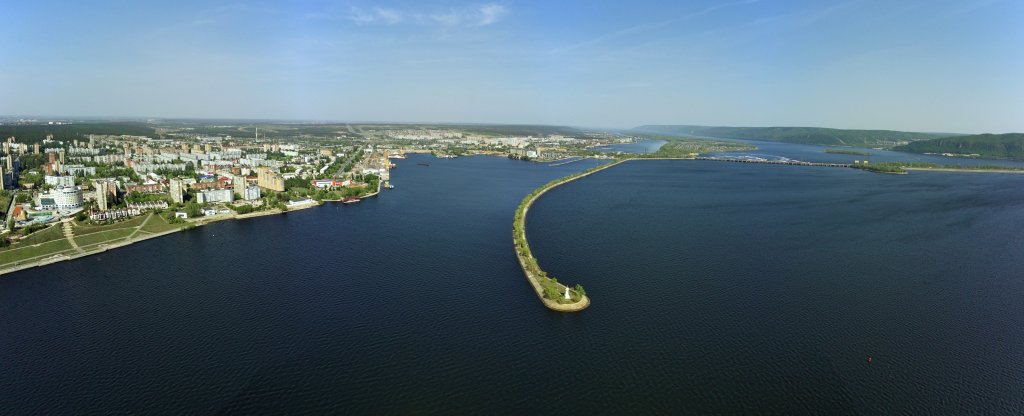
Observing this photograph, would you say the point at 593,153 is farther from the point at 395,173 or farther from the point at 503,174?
the point at 395,173

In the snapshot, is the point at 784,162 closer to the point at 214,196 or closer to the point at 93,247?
the point at 214,196

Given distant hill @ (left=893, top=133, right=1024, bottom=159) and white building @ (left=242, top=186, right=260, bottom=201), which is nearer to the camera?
white building @ (left=242, top=186, right=260, bottom=201)

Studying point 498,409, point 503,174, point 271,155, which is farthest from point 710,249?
point 271,155

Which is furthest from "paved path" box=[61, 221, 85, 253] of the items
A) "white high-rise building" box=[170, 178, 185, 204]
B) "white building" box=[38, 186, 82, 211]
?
"white high-rise building" box=[170, 178, 185, 204]

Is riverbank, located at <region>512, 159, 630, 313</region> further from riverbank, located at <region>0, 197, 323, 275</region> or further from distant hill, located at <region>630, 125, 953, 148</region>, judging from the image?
distant hill, located at <region>630, 125, 953, 148</region>

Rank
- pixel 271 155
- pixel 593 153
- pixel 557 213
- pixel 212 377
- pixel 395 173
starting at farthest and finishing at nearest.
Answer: pixel 593 153 < pixel 271 155 < pixel 395 173 < pixel 557 213 < pixel 212 377

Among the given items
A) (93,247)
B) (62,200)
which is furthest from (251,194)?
(93,247)

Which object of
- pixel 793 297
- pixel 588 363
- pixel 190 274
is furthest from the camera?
pixel 190 274
